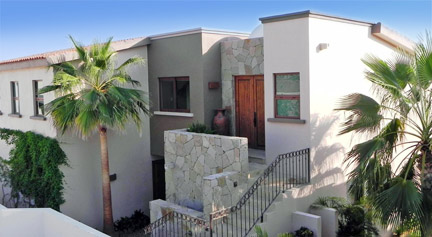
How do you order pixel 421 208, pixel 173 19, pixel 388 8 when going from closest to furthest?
1. pixel 421 208
2. pixel 388 8
3. pixel 173 19

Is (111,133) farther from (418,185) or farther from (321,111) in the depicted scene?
(418,185)

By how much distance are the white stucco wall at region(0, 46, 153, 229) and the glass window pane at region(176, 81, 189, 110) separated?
61.7 inches

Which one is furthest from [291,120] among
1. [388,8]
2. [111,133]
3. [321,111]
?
[388,8]

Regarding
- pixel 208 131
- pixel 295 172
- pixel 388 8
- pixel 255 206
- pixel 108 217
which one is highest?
pixel 388 8

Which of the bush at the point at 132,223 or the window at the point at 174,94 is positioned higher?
the window at the point at 174,94

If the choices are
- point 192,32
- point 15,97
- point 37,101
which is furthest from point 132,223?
point 192,32

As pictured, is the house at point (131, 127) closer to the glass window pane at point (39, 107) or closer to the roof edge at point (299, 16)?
the glass window pane at point (39, 107)

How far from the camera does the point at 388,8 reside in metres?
19.8

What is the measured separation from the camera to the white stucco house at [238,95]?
1279 cm

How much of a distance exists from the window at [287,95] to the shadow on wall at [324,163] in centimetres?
70

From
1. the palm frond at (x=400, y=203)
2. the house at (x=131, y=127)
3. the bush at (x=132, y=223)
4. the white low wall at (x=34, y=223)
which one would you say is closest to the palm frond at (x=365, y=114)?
the palm frond at (x=400, y=203)

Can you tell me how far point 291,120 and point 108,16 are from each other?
54.1 ft

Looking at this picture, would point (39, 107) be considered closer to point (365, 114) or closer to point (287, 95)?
point (287, 95)

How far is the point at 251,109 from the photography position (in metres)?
15.5
